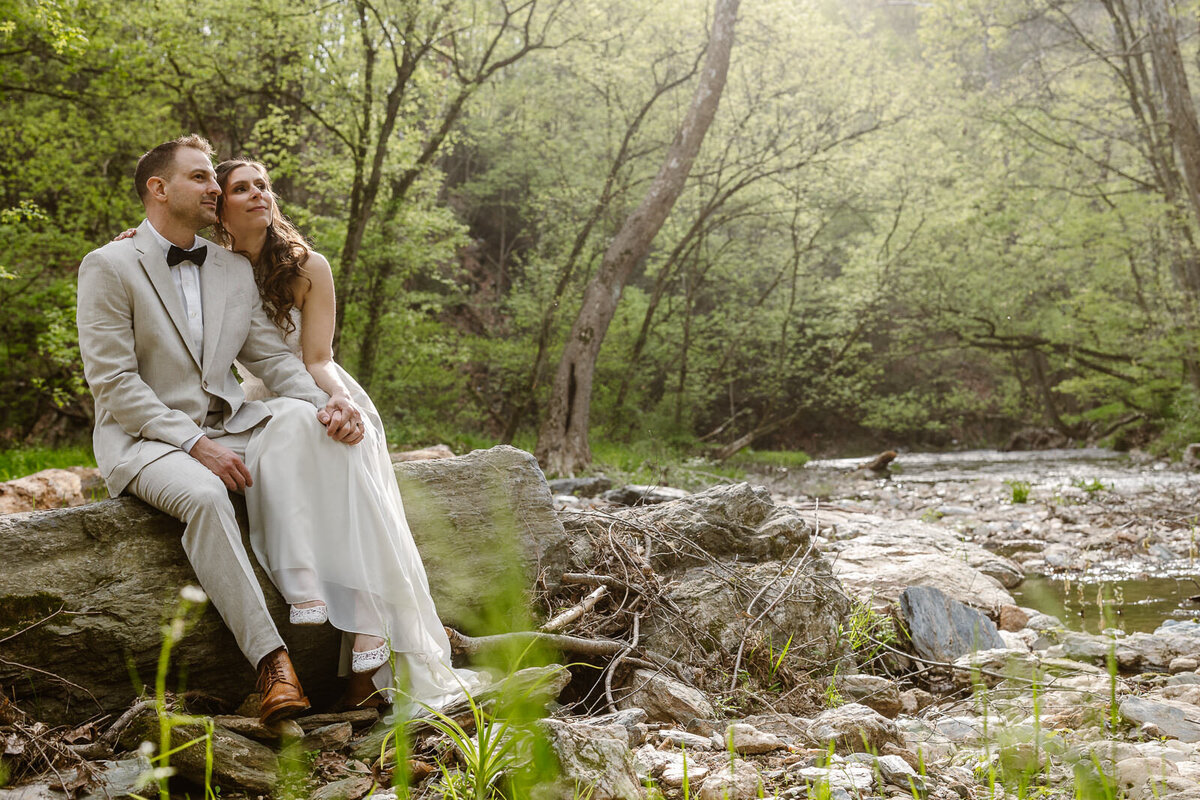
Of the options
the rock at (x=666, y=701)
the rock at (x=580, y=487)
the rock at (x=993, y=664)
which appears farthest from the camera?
the rock at (x=580, y=487)

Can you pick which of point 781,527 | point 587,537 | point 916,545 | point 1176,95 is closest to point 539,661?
point 587,537

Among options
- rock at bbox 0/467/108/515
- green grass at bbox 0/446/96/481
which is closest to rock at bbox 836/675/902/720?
rock at bbox 0/467/108/515

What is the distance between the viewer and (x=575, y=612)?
3.50 meters

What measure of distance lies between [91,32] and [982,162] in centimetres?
2189

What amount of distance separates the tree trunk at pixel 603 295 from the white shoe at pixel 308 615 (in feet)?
26.5

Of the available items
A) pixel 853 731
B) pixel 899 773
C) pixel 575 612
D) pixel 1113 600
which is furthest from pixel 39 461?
pixel 1113 600

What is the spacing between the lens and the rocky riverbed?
2273mm

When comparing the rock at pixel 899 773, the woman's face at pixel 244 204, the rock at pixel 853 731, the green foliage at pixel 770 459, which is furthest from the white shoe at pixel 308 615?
the green foliage at pixel 770 459

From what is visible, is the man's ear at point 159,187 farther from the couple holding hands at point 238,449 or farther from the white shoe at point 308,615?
the white shoe at point 308,615

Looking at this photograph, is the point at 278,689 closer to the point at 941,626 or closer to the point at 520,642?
the point at 520,642

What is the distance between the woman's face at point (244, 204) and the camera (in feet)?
11.2

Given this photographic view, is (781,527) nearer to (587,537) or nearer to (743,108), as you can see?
(587,537)

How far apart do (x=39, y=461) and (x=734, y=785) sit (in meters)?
9.52

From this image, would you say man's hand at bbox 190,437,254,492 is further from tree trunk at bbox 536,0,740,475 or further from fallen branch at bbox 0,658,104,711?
tree trunk at bbox 536,0,740,475
